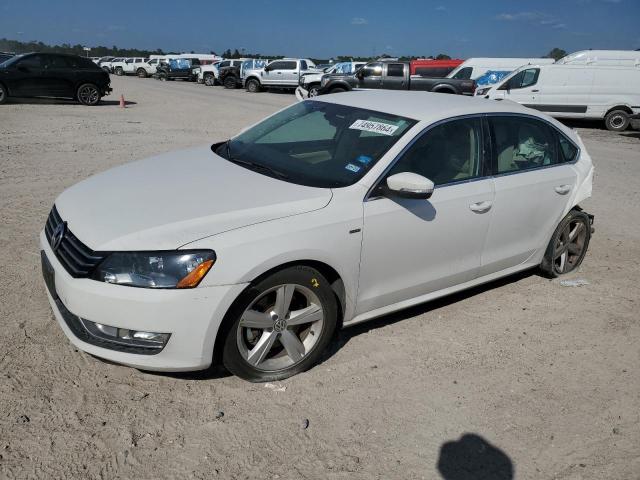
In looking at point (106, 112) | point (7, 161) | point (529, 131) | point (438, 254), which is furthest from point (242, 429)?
point (106, 112)

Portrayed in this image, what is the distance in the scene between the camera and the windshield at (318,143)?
340 cm

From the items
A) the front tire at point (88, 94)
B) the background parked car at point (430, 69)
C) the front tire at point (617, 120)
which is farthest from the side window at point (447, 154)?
the background parked car at point (430, 69)

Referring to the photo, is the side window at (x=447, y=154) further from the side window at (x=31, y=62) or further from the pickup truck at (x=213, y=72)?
the pickup truck at (x=213, y=72)

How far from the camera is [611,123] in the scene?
1686 centimetres

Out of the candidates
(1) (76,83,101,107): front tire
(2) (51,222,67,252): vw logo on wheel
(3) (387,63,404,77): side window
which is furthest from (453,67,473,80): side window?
(2) (51,222,67,252): vw logo on wheel

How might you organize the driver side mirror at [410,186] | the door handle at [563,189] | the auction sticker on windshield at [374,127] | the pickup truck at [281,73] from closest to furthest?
the driver side mirror at [410,186] < the auction sticker on windshield at [374,127] < the door handle at [563,189] < the pickup truck at [281,73]

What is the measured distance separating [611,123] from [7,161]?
16.6 metres

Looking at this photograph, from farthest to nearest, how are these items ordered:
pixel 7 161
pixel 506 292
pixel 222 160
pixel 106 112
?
pixel 106 112
pixel 7 161
pixel 506 292
pixel 222 160

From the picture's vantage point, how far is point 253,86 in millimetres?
31297

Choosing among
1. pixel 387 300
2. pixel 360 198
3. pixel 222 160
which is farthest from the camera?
pixel 222 160

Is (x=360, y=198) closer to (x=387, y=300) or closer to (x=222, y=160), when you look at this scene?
(x=387, y=300)

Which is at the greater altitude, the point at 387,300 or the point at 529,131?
the point at 529,131

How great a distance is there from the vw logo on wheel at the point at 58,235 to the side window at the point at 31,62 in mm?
16582

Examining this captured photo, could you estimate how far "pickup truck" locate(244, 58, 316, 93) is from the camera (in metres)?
29.9
